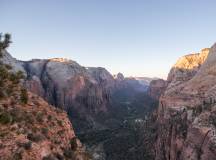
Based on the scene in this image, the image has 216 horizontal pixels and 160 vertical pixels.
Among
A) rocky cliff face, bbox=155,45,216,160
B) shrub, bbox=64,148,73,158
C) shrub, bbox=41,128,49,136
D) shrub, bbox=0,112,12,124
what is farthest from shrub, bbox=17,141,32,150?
rocky cliff face, bbox=155,45,216,160

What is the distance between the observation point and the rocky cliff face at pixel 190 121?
185 feet

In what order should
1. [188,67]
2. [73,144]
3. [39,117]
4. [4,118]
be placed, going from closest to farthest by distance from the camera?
[4,118], [39,117], [73,144], [188,67]

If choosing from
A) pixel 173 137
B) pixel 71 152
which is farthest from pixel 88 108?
pixel 71 152

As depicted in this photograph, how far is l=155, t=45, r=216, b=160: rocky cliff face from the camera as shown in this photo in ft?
185

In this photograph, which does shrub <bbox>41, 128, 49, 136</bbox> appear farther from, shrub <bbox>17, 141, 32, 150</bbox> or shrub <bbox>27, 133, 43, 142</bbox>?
shrub <bbox>17, 141, 32, 150</bbox>

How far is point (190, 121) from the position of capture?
218 feet

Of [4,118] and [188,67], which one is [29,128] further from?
[188,67]

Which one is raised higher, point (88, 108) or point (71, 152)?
point (71, 152)

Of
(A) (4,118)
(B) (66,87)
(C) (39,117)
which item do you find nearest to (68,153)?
(C) (39,117)

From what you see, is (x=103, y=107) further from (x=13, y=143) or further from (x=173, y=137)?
(x=13, y=143)

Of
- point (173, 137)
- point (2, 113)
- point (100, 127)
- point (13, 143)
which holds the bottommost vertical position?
point (100, 127)

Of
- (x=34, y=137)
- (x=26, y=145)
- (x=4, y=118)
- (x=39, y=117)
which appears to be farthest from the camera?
(x=39, y=117)

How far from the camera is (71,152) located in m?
34.5

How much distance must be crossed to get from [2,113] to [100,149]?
7620 centimetres
